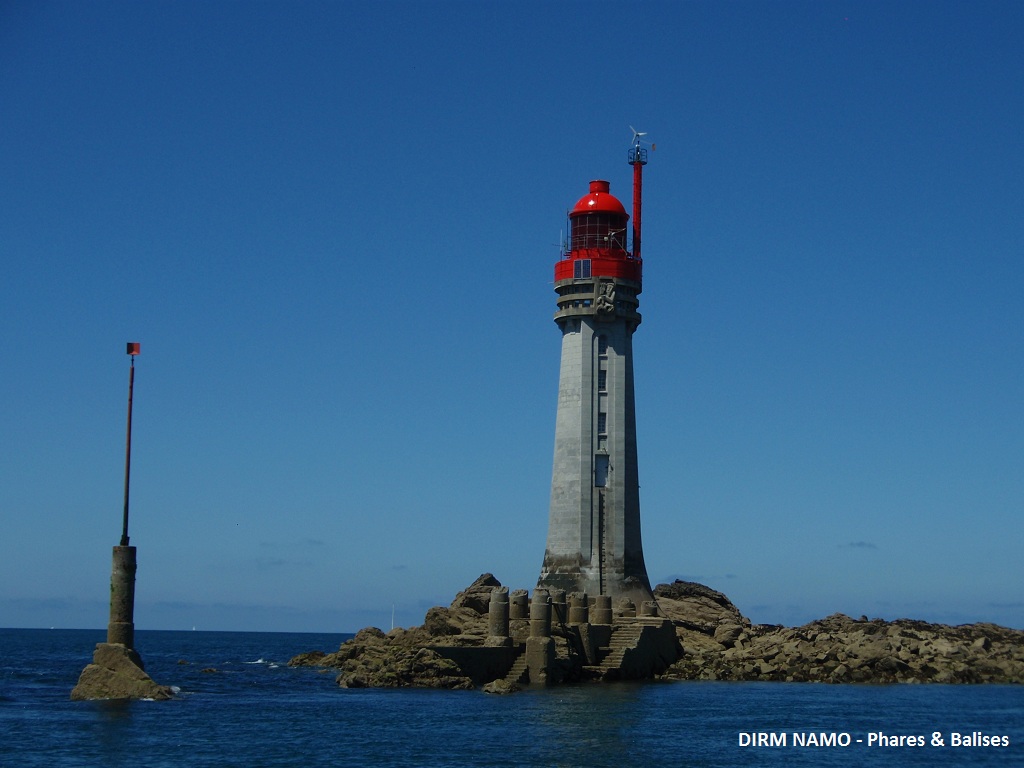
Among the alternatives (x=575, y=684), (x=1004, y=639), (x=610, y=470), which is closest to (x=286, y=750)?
(x=575, y=684)

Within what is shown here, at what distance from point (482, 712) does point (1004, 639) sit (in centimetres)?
3540

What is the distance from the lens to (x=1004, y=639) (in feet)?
232

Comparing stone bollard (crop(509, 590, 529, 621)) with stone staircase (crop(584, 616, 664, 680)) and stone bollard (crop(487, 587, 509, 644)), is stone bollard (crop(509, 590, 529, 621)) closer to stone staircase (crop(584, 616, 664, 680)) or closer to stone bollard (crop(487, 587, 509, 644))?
stone bollard (crop(487, 587, 509, 644))

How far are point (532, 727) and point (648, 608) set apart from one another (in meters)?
21.2

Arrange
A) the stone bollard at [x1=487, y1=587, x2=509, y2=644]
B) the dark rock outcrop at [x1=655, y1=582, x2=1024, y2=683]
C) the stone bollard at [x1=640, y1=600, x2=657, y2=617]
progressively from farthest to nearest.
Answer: the stone bollard at [x1=640, y1=600, x2=657, y2=617]
the dark rock outcrop at [x1=655, y1=582, x2=1024, y2=683]
the stone bollard at [x1=487, y1=587, x2=509, y2=644]

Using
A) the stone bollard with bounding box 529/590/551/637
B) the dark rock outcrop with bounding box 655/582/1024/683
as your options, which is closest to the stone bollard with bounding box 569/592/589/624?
the stone bollard with bounding box 529/590/551/637

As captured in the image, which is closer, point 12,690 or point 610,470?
point 12,690

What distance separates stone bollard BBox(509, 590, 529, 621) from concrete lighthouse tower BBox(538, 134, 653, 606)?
437cm

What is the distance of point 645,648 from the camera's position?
6116 centimetres

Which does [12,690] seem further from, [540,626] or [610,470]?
[610,470]

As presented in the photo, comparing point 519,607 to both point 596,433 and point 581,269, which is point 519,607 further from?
point 581,269

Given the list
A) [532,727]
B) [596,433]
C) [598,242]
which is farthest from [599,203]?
[532,727]

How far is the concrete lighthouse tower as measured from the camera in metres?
65.1

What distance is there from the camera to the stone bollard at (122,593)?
48.0 m
